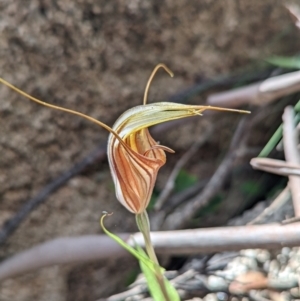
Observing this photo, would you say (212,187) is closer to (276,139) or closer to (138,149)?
(276,139)

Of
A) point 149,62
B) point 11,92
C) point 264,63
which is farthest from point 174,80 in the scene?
point 11,92

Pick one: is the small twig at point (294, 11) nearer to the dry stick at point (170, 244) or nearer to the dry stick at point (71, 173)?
the dry stick at point (71, 173)

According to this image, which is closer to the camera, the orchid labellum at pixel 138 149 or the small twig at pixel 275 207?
the orchid labellum at pixel 138 149

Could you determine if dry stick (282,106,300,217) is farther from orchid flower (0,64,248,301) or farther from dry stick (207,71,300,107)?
orchid flower (0,64,248,301)

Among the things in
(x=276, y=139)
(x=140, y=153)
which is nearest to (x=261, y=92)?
(x=276, y=139)

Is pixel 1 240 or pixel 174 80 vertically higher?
pixel 174 80

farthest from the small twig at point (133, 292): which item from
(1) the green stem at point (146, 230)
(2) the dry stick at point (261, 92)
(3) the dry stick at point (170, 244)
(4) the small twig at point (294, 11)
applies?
(4) the small twig at point (294, 11)

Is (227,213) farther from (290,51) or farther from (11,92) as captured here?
(11,92)
